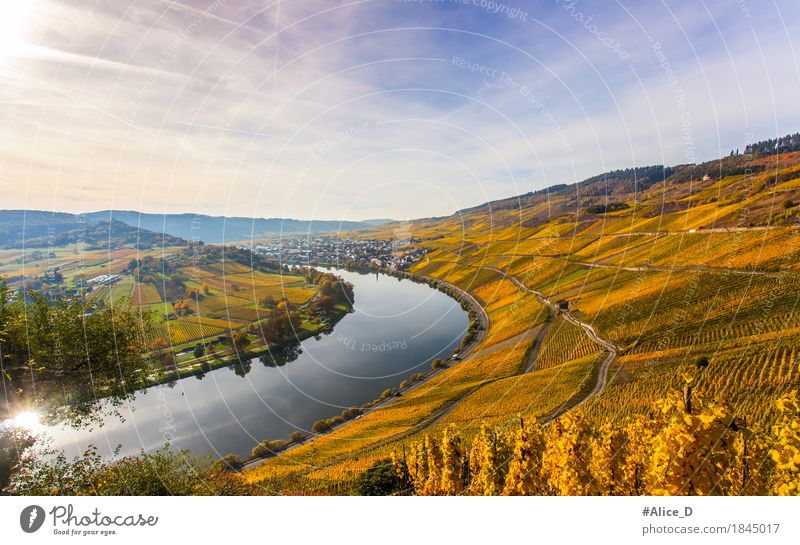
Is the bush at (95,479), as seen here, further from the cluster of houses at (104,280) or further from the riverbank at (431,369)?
the cluster of houses at (104,280)

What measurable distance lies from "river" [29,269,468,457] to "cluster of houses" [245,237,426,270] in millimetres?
8671

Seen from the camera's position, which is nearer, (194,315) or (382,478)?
(382,478)

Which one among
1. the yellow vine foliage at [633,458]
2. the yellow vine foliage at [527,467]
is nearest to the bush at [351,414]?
the yellow vine foliage at [633,458]

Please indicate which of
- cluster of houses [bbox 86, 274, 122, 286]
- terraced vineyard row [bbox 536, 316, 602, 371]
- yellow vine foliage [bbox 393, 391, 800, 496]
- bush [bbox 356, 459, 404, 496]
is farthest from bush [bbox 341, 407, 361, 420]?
cluster of houses [bbox 86, 274, 122, 286]

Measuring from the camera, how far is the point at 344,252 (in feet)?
179

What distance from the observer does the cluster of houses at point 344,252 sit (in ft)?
151

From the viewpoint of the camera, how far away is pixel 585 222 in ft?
198

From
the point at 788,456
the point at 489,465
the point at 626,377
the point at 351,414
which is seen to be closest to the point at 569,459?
the point at 489,465

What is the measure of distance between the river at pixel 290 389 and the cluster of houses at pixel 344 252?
28.4 ft

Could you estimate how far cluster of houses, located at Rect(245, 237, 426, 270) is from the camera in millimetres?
46000

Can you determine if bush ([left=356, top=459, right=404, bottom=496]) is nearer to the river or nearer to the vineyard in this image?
the vineyard
